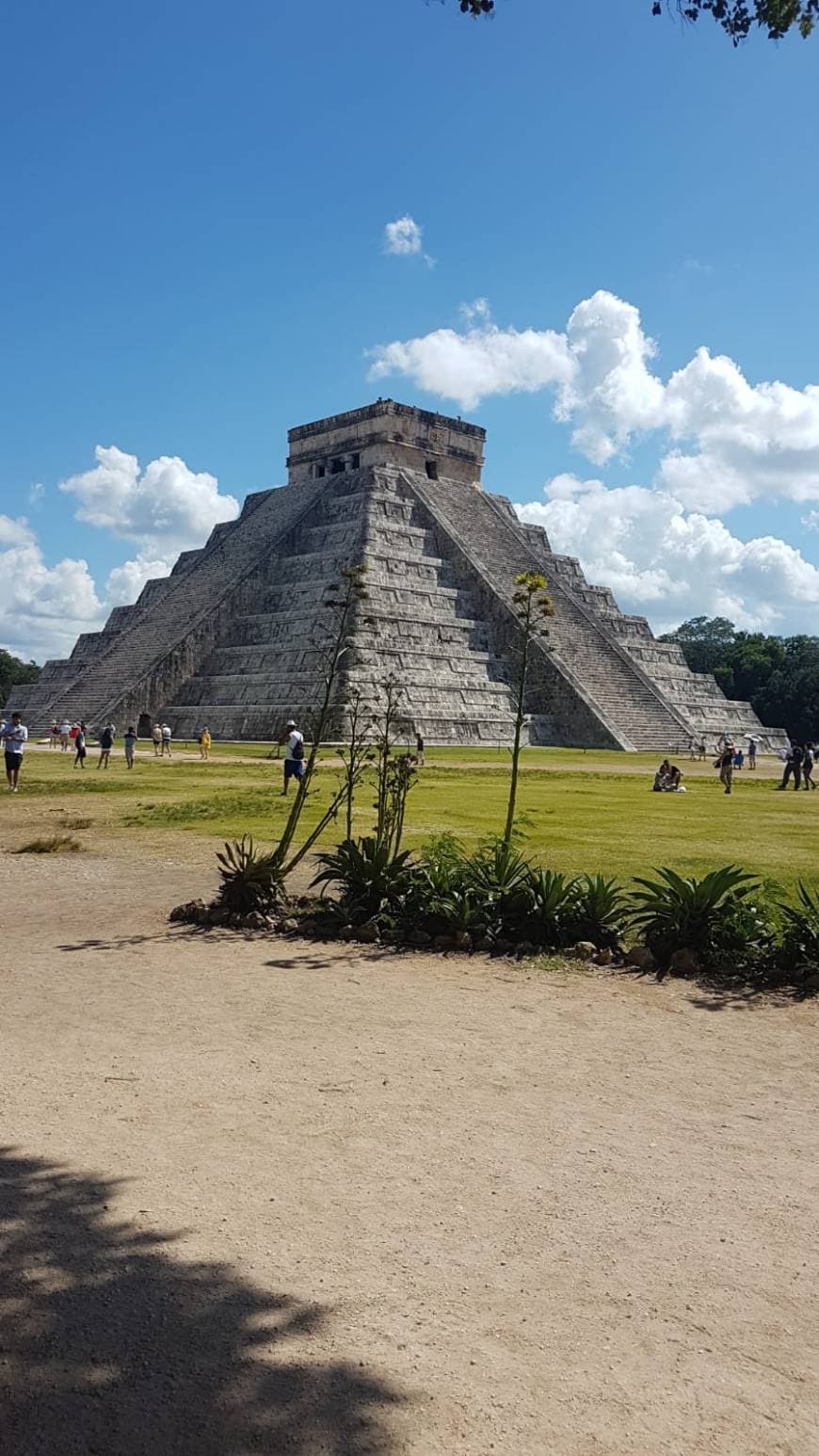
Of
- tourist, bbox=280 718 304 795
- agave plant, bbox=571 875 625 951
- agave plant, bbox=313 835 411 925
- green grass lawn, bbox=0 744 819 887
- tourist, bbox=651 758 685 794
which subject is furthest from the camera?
tourist, bbox=651 758 685 794

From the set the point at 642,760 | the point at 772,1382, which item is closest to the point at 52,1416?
the point at 772,1382

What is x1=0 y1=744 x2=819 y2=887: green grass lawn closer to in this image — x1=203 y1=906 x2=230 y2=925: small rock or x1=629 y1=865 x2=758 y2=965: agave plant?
x1=629 y1=865 x2=758 y2=965: agave plant

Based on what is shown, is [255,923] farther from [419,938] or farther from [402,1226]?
[402,1226]

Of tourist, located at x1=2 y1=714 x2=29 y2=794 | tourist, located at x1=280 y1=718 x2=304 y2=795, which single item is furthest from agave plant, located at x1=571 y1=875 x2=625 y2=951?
tourist, located at x1=2 y1=714 x2=29 y2=794

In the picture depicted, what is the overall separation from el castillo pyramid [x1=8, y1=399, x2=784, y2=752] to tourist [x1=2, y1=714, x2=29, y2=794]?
13.6 meters

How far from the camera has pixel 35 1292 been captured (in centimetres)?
286

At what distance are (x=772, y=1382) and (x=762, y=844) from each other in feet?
32.9

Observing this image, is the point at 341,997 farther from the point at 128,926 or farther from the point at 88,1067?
the point at 128,926

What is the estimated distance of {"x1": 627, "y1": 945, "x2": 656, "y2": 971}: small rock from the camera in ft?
22.5

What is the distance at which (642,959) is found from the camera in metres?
6.86

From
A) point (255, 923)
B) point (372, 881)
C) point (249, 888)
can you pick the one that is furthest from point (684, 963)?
point (249, 888)

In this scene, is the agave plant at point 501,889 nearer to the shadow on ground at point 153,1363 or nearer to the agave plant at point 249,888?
the agave plant at point 249,888

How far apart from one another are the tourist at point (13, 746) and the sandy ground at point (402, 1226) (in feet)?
38.7

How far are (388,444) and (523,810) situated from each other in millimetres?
33032
